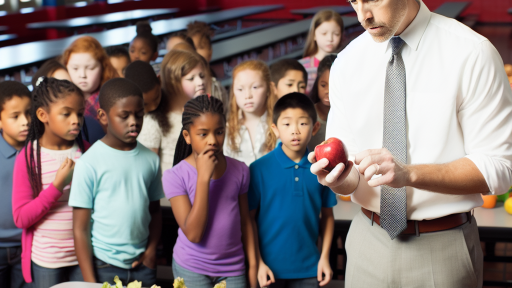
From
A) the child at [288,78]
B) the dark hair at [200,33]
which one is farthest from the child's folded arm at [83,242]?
the dark hair at [200,33]

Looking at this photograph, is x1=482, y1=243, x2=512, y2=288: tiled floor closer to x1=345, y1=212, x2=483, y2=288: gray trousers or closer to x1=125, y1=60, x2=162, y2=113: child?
x1=345, y1=212, x2=483, y2=288: gray trousers

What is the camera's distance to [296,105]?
7.42ft

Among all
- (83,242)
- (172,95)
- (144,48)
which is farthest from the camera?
(144,48)

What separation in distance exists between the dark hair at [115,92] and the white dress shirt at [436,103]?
0.99m

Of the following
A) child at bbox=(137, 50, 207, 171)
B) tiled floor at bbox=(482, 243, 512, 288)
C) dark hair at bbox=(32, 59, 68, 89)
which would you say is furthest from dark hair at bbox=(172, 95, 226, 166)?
tiled floor at bbox=(482, 243, 512, 288)

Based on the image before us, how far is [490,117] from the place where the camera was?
138 cm

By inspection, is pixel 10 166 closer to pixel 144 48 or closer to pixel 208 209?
pixel 208 209

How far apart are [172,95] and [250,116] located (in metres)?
0.55

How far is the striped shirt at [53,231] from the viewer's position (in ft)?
7.43

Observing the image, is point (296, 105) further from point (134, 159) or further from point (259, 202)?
point (134, 159)

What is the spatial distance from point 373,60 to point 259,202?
0.93 m

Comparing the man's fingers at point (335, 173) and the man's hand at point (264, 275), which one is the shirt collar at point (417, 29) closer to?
the man's fingers at point (335, 173)

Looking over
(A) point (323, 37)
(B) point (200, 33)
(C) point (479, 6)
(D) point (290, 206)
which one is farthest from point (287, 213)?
(C) point (479, 6)

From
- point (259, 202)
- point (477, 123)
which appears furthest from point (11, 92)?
point (477, 123)
